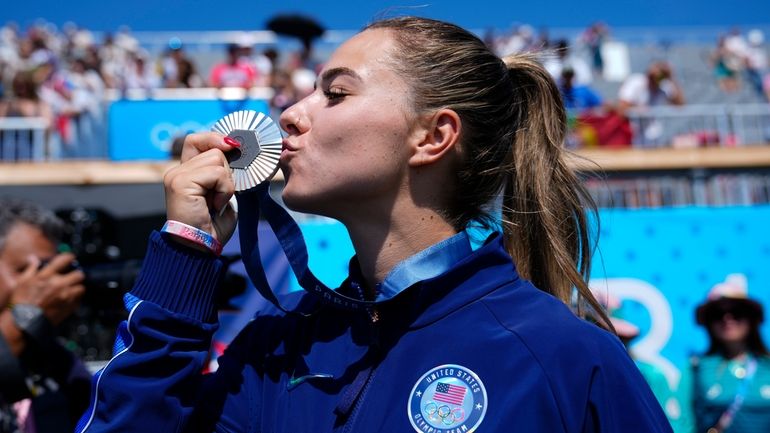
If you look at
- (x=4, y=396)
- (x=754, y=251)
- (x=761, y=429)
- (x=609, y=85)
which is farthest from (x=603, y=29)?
(x=4, y=396)

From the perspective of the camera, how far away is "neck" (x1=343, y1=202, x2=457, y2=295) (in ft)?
5.33

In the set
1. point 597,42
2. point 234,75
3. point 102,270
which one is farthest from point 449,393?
point 597,42

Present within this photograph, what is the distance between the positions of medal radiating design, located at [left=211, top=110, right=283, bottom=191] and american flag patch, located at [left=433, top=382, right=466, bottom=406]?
53 centimetres

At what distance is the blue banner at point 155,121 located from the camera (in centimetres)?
724

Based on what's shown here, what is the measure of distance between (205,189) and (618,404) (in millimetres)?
842

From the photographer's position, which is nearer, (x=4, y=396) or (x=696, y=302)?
(x=4, y=396)

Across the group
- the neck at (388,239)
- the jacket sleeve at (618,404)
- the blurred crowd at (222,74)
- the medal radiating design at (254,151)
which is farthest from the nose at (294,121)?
the blurred crowd at (222,74)

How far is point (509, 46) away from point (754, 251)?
9045mm

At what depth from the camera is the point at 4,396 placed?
2.33 meters

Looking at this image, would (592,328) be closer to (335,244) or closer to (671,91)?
(335,244)

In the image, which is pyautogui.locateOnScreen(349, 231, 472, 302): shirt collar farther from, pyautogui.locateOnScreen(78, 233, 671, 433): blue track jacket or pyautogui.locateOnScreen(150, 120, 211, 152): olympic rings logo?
pyautogui.locateOnScreen(150, 120, 211, 152): olympic rings logo

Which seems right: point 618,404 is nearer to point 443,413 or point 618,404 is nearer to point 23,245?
point 443,413

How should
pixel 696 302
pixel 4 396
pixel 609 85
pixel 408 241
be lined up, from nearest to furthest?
1. pixel 408 241
2. pixel 4 396
3. pixel 696 302
4. pixel 609 85

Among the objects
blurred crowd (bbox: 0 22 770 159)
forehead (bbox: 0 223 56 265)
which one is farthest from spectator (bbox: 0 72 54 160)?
forehead (bbox: 0 223 56 265)
